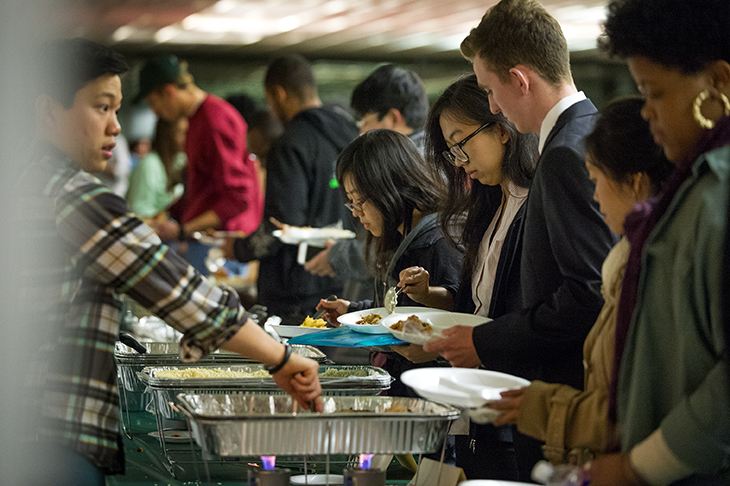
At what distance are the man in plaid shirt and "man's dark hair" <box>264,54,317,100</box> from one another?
2394 mm

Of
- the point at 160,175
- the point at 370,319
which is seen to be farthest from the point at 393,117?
the point at 160,175

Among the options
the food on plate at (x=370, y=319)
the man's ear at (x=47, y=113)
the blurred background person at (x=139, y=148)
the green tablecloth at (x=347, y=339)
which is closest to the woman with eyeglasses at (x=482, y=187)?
the food on plate at (x=370, y=319)

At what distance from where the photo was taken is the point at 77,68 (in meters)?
1.14

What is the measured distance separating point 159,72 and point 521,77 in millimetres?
3173

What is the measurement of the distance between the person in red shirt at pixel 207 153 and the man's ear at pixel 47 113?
2.92 meters

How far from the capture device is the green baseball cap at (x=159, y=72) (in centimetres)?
411

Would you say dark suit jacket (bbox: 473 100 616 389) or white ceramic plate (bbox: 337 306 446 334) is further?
white ceramic plate (bbox: 337 306 446 334)

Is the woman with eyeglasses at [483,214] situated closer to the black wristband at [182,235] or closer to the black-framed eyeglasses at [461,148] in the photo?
the black-framed eyeglasses at [461,148]

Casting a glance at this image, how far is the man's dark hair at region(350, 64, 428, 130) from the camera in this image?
278 cm

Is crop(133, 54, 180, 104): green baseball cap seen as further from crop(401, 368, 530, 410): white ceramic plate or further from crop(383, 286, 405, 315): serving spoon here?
crop(401, 368, 530, 410): white ceramic plate

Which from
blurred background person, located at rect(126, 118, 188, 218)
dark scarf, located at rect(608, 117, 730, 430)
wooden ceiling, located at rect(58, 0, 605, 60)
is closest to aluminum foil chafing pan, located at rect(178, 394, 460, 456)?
dark scarf, located at rect(608, 117, 730, 430)

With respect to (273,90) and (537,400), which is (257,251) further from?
(537,400)

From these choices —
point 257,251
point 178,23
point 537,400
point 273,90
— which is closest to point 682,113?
point 537,400

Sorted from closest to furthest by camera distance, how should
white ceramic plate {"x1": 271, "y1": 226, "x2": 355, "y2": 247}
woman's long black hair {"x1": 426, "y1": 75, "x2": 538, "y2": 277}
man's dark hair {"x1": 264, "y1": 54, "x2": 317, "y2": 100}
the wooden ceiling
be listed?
1. woman's long black hair {"x1": 426, "y1": 75, "x2": 538, "y2": 277}
2. white ceramic plate {"x1": 271, "y1": 226, "x2": 355, "y2": 247}
3. man's dark hair {"x1": 264, "y1": 54, "x2": 317, "y2": 100}
4. the wooden ceiling
